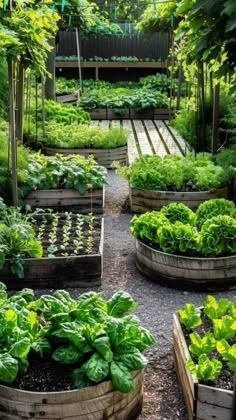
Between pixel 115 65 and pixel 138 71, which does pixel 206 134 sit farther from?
pixel 138 71

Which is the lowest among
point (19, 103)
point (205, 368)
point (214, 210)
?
point (205, 368)

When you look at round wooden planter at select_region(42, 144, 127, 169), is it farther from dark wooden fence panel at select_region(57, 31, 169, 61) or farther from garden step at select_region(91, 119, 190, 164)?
dark wooden fence panel at select_region(57, 31, 169, 61)

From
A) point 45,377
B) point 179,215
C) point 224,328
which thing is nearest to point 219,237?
point 179,215

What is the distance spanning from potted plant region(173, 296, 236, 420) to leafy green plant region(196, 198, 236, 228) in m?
1.78

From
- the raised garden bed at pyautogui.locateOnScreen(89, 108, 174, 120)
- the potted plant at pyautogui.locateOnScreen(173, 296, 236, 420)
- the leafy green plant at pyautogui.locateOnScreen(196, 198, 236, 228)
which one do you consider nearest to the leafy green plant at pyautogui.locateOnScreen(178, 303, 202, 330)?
the potted plant at pyautogui.locateOnScreen(173, 296, 236, 420)

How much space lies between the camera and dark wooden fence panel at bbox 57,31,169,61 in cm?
2220

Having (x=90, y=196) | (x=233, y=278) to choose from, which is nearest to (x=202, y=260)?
(x=233, y=278)

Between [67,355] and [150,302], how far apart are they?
5.66ft

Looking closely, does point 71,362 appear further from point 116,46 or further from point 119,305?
point 116,46

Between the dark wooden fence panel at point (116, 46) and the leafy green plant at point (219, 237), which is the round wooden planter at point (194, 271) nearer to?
the leafy green plant at point (219, 237)

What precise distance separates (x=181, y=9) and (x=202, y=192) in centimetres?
389

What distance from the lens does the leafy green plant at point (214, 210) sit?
5117 mm

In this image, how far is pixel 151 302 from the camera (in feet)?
14.6

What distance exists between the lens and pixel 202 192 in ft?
20.7
